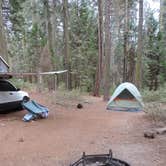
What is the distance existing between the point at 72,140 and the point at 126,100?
5913mm

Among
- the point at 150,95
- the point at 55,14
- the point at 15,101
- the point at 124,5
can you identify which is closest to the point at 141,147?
the point at 15,101

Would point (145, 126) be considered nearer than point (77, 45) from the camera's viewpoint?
Yes

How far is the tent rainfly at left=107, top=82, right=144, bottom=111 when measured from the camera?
1202 cm

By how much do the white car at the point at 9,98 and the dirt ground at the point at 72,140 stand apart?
36 centimetres

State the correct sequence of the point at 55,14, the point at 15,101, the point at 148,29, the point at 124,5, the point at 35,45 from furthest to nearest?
1. the point at 35,45
2. the point at 148,29
3. the point at 55,14
4. the point at 124,5
5. the point at 15,101

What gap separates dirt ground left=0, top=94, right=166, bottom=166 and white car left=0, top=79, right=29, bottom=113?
0.36m

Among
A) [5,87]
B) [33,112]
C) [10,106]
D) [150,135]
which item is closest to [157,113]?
[150,135]

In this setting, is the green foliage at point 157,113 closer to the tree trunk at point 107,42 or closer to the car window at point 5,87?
the car window at point 5,87

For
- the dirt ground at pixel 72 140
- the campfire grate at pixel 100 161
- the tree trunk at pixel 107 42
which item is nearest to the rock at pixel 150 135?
the dirt ground at pixel 72 140

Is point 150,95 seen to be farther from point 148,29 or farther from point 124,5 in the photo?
point 148,29

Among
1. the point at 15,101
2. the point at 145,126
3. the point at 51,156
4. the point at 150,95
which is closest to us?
the point at 51,156

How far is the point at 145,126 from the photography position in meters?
8.11

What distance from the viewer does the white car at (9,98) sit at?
31.0 feet

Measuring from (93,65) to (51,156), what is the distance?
2004cm
